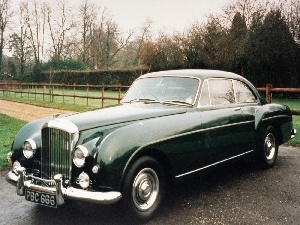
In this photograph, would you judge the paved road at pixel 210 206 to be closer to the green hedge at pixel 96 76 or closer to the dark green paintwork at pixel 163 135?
the dark green paintwork at pixel 163 135

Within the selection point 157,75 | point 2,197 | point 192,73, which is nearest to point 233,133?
point 192,73

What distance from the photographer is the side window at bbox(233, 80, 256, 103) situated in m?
5.64

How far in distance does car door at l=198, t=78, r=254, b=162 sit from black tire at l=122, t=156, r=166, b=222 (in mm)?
972

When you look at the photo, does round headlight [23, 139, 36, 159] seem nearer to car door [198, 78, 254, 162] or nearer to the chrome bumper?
the chrome bumper

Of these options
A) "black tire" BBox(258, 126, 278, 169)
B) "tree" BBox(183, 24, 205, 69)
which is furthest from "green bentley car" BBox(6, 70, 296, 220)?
"tree" BBox(183, 24, 205, 69)

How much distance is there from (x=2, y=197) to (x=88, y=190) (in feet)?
6.26

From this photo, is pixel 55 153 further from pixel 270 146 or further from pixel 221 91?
pixel 270 146

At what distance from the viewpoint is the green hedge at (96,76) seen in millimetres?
37062

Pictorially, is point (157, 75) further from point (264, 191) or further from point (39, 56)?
point (39, 56)

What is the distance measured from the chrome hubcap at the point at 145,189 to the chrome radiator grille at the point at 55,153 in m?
0.74

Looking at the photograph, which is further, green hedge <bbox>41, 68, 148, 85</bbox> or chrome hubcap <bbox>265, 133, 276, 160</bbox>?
green hedge <bbox>41, 68, 148, 85</bbox>

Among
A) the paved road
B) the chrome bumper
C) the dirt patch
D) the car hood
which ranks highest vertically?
the car hood

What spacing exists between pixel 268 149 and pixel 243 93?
1.14 m

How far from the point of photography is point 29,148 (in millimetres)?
4047
